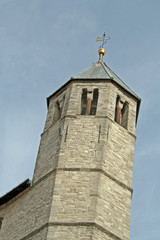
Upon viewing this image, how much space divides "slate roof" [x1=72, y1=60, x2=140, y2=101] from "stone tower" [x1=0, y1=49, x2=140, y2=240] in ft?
0.14

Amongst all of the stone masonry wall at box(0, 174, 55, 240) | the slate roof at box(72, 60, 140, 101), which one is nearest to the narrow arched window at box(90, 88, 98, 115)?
the slate roof at box(72, 60, 140, 101)

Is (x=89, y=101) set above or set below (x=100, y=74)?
below

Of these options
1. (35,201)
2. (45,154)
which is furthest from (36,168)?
(35,201)

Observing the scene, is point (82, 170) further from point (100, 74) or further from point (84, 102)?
point (100, 74)

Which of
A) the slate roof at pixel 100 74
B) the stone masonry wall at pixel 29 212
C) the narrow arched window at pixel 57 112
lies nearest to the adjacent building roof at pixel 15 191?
the stone masonry wall at pixel 29 212

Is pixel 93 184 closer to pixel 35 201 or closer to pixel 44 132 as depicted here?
pixel 35 201

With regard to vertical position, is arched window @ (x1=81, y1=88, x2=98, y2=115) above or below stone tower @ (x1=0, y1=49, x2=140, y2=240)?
above

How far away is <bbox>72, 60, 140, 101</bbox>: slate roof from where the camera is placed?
22.8 meters

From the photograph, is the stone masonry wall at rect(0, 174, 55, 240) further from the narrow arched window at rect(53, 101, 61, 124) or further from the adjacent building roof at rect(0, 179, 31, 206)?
the narrow arched window at rect(53, 101, 61, 124)

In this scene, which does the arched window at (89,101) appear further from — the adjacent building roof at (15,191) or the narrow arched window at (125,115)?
the adjacent building roof at (15,191)

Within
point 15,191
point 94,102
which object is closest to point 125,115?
point 94,102

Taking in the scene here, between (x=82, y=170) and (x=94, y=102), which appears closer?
(x=82, y=170)

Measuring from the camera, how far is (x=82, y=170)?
61.8 feet

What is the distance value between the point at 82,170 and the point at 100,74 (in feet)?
19.1
